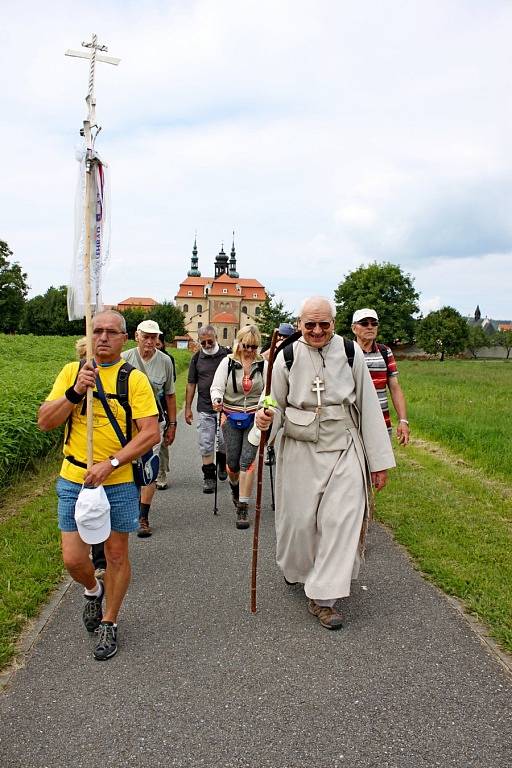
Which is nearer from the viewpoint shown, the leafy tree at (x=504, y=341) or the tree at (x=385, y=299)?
the tree at (x=385, y=299)

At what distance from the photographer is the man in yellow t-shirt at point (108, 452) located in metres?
3.55

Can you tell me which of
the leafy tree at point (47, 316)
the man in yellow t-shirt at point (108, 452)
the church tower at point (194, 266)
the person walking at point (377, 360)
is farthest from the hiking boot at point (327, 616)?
the church tower at point (194, 266)

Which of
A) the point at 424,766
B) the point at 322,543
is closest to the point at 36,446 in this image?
the point at 322,543

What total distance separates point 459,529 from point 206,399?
3.58 m

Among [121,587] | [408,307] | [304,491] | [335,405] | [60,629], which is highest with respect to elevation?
[408,307]

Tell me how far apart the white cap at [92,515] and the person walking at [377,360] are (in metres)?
3.13

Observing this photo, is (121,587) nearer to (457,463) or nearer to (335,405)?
(335,405)

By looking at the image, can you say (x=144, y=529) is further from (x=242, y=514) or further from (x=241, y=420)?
(x=241, y=420)

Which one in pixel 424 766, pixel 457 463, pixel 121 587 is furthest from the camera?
pixel 457 463

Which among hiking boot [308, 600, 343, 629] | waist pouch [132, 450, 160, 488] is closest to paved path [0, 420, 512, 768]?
hiking boot [308, 600, 343, 629]

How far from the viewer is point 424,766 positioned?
8.55ft

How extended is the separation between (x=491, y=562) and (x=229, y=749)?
319cm

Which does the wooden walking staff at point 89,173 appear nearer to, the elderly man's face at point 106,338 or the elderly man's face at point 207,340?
the elderly man's face at point 106,338

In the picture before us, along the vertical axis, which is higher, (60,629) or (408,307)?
(408,307)
